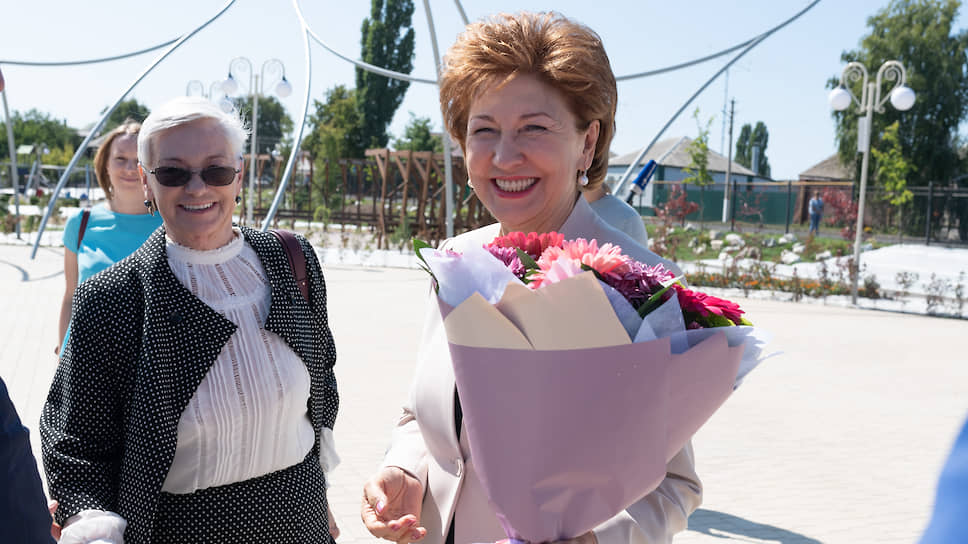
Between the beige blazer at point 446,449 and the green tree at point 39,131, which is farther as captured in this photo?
the green tree at point 39,131

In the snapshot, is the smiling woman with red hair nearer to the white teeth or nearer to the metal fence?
the white teeth

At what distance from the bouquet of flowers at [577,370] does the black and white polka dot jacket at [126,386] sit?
3.41ft

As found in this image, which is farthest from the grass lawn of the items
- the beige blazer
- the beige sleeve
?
the beige sleeve

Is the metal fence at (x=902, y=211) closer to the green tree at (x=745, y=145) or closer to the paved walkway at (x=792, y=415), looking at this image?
the paved walkway at (x=792, y=415)

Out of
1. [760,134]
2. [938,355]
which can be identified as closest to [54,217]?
[938,355]

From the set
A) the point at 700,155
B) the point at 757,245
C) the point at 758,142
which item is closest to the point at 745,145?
the point at 758,142

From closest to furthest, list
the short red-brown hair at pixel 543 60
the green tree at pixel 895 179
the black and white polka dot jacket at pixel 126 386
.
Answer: the short red-brown hair at pixel 543 60
the black and white polka dot jacket at pixel 126 386
the green tree at pixel 895 179

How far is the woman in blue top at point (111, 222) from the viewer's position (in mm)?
4137

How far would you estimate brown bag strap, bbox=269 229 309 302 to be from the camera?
99.2 inches

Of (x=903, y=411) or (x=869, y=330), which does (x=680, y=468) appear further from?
(x=869, y=330)

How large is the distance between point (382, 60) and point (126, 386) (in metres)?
47.6

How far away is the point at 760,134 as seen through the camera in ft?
330

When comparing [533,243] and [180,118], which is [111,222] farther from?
[533,243]

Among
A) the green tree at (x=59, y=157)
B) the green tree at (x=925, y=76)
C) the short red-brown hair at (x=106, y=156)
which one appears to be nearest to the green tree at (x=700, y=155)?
the green tree at (x=925, y=76)
